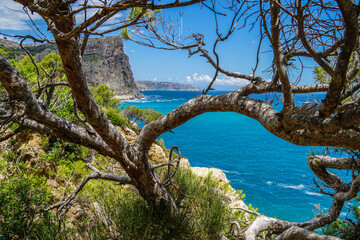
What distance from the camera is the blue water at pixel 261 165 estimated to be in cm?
1457

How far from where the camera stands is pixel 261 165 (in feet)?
71.8

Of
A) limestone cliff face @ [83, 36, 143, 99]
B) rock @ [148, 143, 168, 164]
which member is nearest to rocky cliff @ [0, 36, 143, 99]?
limestone cliff face @ [83, 36, 143, 99]

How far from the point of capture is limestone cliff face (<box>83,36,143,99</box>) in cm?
7931

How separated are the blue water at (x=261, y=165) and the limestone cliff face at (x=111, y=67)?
5254 centimetres

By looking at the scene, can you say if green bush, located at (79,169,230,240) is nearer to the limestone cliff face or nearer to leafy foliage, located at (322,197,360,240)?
leafy foliage, located at (322,197,360,240)

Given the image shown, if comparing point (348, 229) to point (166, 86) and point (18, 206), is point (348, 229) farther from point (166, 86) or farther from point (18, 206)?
point (166, 86)

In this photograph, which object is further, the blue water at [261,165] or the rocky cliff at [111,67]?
the rocky cliff at [111,67]

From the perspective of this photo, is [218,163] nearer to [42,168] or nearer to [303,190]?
[303,190]

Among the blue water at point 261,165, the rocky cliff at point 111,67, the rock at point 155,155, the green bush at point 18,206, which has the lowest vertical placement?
the blue water at point 261,165

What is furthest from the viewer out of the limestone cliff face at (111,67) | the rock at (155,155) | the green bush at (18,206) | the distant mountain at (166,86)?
the distant mountain at (166,86)

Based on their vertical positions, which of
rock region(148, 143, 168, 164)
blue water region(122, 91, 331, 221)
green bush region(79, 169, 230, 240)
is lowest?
blue water region(122, 91, 331, 221)

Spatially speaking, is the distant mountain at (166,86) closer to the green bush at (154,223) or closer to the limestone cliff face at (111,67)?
the limestone cliff face at (111,67)

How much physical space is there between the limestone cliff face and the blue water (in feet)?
172

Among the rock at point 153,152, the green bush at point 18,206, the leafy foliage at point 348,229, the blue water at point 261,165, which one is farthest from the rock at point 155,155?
the leafy foliage at point 348,229
